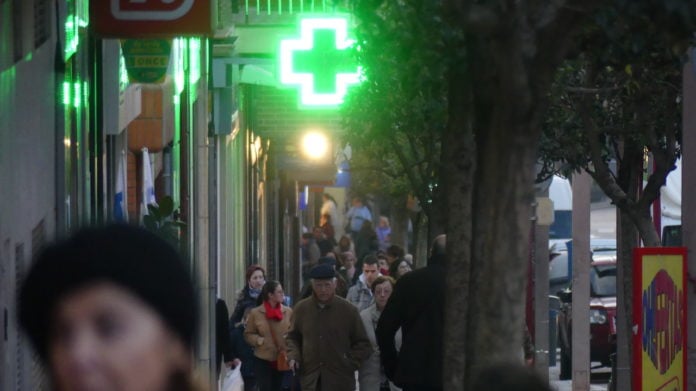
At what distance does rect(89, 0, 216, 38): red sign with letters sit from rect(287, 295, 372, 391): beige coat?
18.1 feet

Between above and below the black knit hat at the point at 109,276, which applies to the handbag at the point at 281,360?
below

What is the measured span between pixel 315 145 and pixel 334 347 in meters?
15.0

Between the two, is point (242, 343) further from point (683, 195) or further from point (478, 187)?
point (478, 187)

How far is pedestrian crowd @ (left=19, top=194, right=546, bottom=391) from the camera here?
2133mm

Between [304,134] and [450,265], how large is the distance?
741 inches

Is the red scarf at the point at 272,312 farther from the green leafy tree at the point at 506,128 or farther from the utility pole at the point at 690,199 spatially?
the green leafy tree at the point at 506,128

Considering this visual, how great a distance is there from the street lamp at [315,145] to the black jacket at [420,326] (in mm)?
16760

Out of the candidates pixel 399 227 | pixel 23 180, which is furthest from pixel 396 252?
pixel 399 227

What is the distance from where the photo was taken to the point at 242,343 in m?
17.8

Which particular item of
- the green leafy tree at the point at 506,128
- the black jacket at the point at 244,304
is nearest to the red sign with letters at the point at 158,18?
the green leafy tree at the point at 506,128

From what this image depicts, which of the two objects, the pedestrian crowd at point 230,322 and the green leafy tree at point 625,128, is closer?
the pedestrian crowd at point 230,322

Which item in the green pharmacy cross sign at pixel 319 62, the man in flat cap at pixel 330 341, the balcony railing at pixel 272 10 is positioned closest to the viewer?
the man in flat cap at pixel 330 341

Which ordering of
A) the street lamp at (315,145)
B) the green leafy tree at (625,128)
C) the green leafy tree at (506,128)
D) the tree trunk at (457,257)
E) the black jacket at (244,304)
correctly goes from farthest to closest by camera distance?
the street lamp at (315,145)
the black jacket at (244,304)
the green leafy tree at (625,128)
the tree trunk at (457,257)
the green leafy tree at (506,128)

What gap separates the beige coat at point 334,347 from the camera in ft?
49.8
